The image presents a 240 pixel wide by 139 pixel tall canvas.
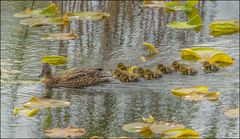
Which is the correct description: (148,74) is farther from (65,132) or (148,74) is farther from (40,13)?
(40,13)

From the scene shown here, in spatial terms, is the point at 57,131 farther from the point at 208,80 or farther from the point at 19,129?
the point at 208,80

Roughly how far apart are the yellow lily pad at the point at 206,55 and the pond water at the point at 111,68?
136 mm

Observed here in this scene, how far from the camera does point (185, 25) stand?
1387 cm

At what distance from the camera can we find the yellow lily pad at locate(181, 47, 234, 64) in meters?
11.8

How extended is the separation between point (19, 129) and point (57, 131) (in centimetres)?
45

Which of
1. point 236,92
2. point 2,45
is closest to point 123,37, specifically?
point 2,45

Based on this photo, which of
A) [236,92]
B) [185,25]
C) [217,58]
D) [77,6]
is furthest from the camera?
[77,6]

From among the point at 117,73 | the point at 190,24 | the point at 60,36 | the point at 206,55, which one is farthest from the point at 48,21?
the point at 117,73

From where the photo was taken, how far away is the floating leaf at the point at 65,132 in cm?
912

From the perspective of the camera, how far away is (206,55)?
12.0m

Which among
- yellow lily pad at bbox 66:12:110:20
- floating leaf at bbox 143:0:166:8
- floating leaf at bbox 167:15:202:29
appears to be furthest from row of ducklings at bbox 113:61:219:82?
floating leaf at bbox 143:0:166:8

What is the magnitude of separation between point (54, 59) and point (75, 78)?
0.96 m

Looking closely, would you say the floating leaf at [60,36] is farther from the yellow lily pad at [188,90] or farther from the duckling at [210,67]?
the yellow lily pad at [188,90]

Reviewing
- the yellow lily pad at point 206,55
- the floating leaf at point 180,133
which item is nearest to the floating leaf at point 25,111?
the floating leaf at point 180,133
